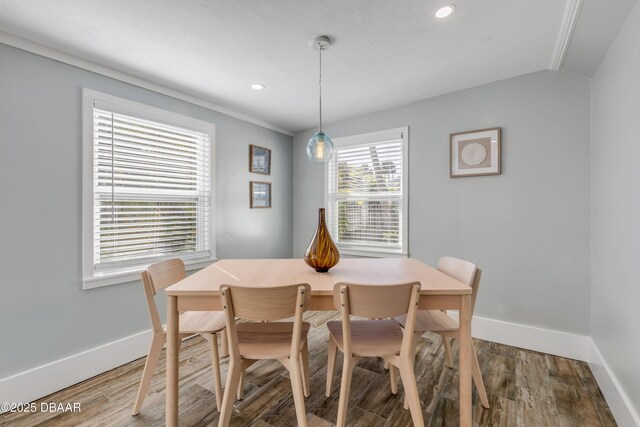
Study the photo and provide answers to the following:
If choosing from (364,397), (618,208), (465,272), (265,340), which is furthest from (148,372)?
(618,208)

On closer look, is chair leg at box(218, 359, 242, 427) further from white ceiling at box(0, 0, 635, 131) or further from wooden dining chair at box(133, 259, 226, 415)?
white ceiling at box(0, 0, 635, 131)

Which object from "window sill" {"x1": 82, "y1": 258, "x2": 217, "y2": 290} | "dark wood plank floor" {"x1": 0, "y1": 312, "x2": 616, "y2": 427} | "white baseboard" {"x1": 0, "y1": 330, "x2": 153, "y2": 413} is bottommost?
"dark wood plank floor" {"x1": 0, "y1": 312, "x2": 616, "y2": 427}

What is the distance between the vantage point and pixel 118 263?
93.8 inches

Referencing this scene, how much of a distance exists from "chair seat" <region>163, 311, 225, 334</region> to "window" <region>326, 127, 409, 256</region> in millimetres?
2050

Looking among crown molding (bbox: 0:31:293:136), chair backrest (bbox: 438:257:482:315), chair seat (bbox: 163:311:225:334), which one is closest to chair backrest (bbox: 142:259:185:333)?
chair seat (bbox: 163:311:225:334)

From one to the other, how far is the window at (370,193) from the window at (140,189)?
159 cm

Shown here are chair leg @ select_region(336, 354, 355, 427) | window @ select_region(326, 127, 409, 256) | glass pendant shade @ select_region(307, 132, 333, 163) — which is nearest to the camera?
chair leg @ select_region(336, 354, 355, 427)

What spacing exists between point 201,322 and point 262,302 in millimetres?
722

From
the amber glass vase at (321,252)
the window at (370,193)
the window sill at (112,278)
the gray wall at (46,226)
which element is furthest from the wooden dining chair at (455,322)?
the gray wall at (46,226)

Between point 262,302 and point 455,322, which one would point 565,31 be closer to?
point 455,322

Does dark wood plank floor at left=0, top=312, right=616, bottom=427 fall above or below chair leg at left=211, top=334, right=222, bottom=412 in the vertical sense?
below

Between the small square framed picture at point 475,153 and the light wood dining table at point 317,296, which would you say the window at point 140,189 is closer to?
the light wood dining table at point 317,296

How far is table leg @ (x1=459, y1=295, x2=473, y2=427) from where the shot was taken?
4.83ft

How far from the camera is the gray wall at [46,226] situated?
6.05 ft
